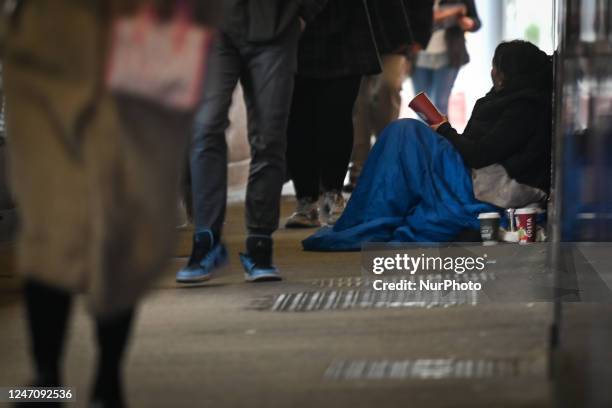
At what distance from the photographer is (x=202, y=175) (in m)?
5.82

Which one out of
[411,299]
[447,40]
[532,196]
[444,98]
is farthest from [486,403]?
[447,40]

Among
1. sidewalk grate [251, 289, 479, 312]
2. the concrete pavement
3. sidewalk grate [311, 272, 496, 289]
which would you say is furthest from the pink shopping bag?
sidewalk grate [311, 272, 496, 289]

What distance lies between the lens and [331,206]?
27.2 ft

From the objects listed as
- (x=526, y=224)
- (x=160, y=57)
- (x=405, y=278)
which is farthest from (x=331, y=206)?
(x=160, y=57)

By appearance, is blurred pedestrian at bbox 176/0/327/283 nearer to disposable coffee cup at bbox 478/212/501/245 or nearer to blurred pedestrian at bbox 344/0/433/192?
disposable coffee cup at bbox 478/212/501/245

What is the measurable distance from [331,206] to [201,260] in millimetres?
2415

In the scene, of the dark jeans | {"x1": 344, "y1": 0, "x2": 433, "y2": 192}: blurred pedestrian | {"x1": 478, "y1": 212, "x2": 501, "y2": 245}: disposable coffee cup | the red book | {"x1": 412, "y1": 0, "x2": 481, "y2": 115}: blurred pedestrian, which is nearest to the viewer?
{"x1": 478, "y1": 212, "x2": 501, "y2": 245}: disposable coffee cup

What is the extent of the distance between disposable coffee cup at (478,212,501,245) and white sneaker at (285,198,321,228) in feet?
5.92

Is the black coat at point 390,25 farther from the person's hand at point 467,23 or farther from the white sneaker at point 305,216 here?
the white sneaker at point 305,216

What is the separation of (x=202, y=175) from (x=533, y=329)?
1691 mm

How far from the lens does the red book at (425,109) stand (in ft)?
22.9

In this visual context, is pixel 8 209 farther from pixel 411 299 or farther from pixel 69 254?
pixel 69 254

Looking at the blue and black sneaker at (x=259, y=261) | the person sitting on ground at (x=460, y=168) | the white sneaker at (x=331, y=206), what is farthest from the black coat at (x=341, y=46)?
the blue and black sneaker at (x=259, y=261)

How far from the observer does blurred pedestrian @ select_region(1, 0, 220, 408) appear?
9.59 feet
